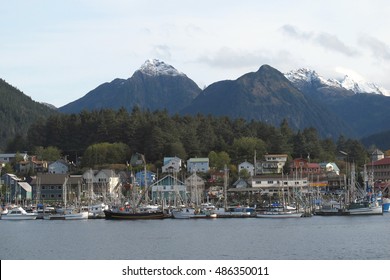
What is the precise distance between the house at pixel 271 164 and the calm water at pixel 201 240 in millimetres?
42023

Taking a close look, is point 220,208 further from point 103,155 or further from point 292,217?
point 103,155

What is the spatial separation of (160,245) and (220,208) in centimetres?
4178

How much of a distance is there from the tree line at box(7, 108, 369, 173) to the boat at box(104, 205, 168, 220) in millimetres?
33263

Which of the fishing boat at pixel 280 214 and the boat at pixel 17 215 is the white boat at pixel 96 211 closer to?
the boat at pixel 17 215

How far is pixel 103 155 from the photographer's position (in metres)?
121

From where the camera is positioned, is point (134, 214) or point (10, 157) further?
point (10, 157)

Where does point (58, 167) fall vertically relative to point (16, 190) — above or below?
above

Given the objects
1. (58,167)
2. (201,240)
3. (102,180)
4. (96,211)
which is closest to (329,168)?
(102,180)

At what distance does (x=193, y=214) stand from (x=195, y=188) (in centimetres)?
845

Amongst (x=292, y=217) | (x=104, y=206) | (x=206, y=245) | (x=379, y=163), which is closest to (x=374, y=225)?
(x=292, y=217)

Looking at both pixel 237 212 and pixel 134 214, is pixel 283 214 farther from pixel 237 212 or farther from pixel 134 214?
pixel 134 214

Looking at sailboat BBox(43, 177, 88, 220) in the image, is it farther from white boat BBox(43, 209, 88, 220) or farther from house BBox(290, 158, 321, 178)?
house BBox(290, 158, 321, 178)

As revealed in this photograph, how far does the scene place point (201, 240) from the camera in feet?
184

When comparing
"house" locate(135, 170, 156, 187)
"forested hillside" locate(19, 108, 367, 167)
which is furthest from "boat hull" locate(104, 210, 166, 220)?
"forested hillside" locate(19, 108, 367, 167)
